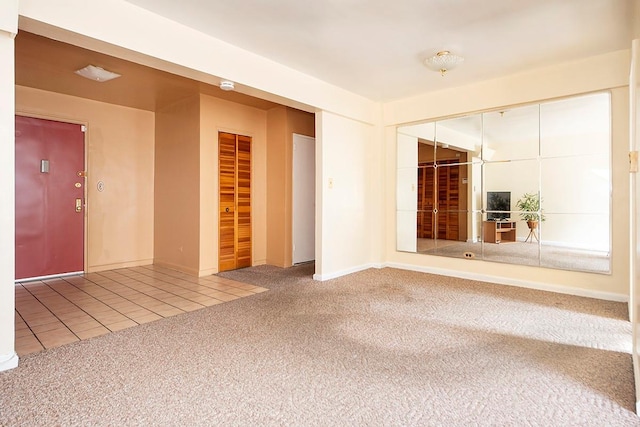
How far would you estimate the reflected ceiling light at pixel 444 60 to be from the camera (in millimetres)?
3506

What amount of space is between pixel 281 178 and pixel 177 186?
162 cm

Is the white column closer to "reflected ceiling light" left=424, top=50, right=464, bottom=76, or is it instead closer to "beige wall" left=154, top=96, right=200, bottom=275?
"beige wall" left=154, top=96, right=200, bottom=275

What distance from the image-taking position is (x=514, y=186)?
439 cm

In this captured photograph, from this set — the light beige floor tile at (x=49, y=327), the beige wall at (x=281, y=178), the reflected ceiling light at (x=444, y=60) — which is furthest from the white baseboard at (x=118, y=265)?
the reflected ceiling light at (x=444, y=60)

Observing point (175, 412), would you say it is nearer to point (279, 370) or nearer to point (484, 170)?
point (279, 370)

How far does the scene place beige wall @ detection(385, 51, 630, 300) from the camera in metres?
3.58

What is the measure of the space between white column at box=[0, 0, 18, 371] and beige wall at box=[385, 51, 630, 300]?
4511 millimetres

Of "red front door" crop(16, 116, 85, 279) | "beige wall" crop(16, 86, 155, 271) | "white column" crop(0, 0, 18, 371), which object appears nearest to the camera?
"white column" crop(0, 0, 18, 371)

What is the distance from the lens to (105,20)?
255cm

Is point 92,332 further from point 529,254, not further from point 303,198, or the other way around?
point 529,254

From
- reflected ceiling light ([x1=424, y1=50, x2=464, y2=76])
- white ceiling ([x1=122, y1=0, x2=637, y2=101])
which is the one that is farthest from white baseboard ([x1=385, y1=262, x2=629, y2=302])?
reflected ceiling light ([x1=424, y1=50, x2=464, y2=76])

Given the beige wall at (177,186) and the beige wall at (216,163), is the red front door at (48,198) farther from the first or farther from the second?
the beige wall at (216,163)

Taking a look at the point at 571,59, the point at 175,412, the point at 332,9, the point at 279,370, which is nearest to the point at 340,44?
the point at 332,9

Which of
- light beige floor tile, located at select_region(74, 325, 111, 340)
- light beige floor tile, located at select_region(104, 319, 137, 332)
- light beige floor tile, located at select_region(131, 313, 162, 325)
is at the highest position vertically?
light beige floor tile, located at select_region(131, 313, 162, 325)
